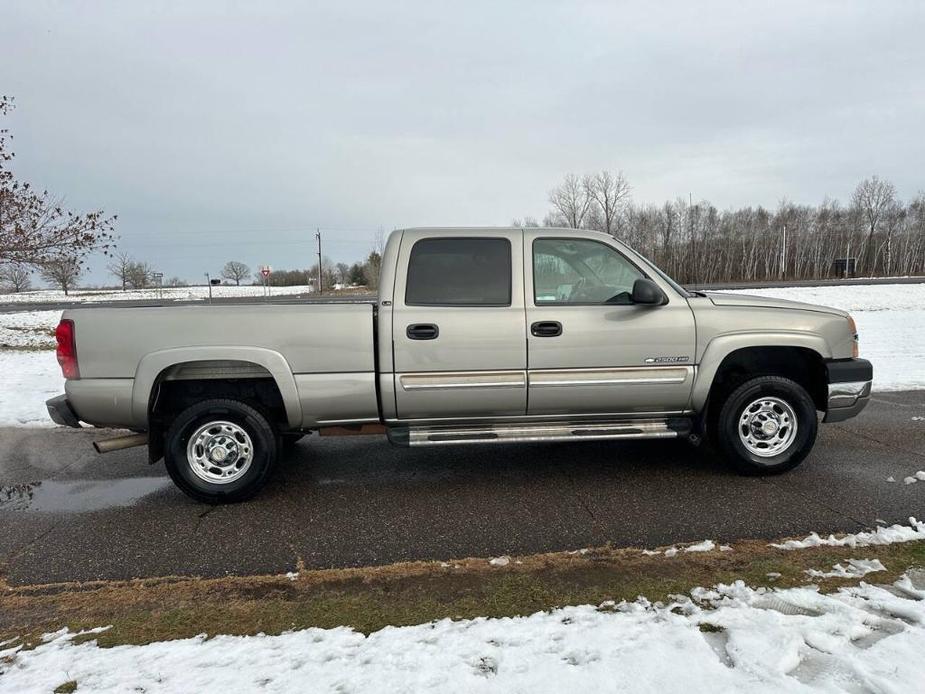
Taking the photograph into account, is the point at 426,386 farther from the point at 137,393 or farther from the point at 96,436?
the point at 96,436

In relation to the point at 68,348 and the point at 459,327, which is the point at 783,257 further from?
the point at 68,348

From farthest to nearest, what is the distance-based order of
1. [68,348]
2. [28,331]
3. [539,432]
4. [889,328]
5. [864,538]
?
[28,331]
[889,328]
[539,432]
[68,348]
[864,538]

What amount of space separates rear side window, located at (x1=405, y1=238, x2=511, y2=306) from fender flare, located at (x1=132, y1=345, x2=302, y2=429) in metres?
1.05

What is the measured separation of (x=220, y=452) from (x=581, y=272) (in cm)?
310

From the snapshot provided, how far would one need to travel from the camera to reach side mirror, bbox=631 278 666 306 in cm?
396

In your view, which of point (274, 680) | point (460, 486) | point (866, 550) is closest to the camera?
point (274, 680)

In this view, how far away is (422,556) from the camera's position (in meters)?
3.23

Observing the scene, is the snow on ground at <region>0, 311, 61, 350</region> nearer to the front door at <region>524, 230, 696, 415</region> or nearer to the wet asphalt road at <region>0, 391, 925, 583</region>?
the wet asphalt road at <region>0, 391, 925, 583</region>

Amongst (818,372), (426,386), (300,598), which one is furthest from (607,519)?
(818,372)

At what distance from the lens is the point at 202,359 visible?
12.6ft

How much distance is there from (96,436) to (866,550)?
713cm

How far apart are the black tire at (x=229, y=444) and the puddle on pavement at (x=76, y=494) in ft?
2.11

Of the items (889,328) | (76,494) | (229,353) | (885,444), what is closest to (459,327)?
(229,353)

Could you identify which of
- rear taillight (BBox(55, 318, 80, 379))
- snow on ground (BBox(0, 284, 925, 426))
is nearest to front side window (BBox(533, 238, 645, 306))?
rear taillight (BBox(55, 318, 80, 379))
